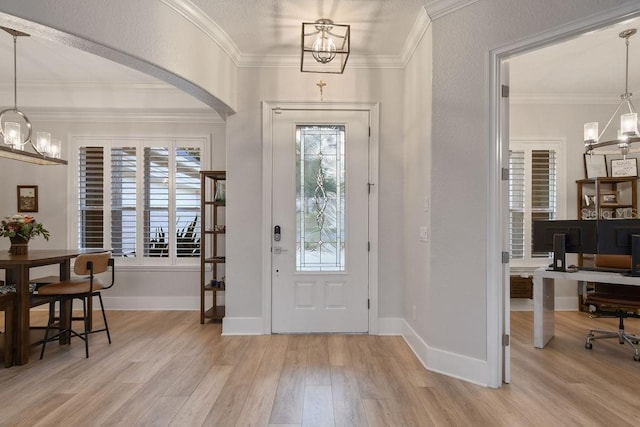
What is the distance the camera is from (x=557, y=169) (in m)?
5.03

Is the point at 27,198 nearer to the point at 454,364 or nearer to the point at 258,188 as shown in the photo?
the point at 258,188

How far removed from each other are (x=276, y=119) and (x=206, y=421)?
2.89 metres

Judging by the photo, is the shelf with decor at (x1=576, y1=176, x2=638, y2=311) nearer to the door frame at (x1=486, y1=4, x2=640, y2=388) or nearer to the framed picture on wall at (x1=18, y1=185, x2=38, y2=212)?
the door frame at (x1=486, y1=4, x2=640, y2=388)

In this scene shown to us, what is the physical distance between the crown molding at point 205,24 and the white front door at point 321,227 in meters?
0.76

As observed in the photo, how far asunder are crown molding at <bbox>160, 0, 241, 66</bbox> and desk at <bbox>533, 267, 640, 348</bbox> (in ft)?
13.0

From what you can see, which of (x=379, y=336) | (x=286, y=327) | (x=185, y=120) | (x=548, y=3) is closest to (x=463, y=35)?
(x=548, y=3)

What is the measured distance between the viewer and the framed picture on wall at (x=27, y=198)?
4895mm

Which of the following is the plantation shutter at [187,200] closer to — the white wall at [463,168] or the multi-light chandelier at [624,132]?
the white wall at [463,168]

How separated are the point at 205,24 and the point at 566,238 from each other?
408 cm

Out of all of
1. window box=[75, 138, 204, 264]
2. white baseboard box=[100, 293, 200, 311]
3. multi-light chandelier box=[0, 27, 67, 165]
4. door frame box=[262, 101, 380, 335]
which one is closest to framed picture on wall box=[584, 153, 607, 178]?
door frame box=[262, 101, 380, 335]

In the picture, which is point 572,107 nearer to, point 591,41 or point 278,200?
point 591,41

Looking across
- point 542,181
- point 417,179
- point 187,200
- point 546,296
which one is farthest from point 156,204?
point 542,181

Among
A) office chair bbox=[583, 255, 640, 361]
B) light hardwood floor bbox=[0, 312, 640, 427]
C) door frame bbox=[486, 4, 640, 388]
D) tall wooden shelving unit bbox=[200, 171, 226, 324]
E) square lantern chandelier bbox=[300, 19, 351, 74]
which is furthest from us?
tall wooden shelving unit bbox=[200, 171, 226, 324]

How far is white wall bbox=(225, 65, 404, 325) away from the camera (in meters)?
3.87
